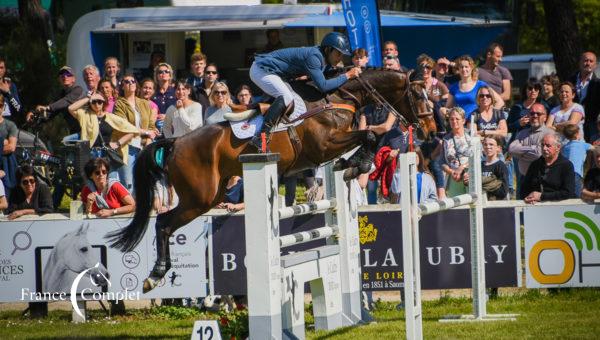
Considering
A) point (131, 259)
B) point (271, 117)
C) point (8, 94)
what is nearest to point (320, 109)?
point (271, 117)

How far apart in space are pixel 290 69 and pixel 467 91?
4011 millimetres

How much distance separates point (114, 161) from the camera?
543 inches

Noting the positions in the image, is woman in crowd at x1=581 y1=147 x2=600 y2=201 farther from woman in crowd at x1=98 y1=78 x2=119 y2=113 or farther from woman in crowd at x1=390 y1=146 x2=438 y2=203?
woman in crowd at x1=98 y1=78 x2=119 y2=113

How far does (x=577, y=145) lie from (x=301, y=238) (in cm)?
460

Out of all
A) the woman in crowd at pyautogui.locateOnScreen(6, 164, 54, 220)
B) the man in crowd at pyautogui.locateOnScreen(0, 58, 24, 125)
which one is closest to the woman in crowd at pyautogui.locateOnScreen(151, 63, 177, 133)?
the man in crowd at pyautogui.locateOnScreen(0, 58, 24, 125)

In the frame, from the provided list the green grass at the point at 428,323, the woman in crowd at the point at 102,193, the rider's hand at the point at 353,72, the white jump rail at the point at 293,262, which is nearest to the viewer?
the white jump rail at the point at 293,262

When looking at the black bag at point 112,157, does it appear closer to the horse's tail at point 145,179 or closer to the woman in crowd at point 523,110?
the horse's tail at point 145,179

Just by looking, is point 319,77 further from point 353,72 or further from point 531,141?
point 531,141

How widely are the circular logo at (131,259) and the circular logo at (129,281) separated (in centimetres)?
9

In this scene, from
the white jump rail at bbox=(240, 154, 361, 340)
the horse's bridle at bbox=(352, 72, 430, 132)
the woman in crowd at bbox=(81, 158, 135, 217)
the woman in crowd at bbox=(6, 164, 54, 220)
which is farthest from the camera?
the woman in crowd at bbox=(6, 164, 54, 220)

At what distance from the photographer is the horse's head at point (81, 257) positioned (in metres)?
11.9

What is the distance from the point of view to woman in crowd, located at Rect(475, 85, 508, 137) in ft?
45.7

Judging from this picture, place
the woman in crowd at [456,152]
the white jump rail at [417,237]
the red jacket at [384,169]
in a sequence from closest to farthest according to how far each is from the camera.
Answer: the white jump rail at [417,237] < the red jacket at [384,169] < the woman in crowd at [456,152]

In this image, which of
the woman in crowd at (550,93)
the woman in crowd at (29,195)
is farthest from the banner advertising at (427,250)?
the woman in crowd at (550,93)
